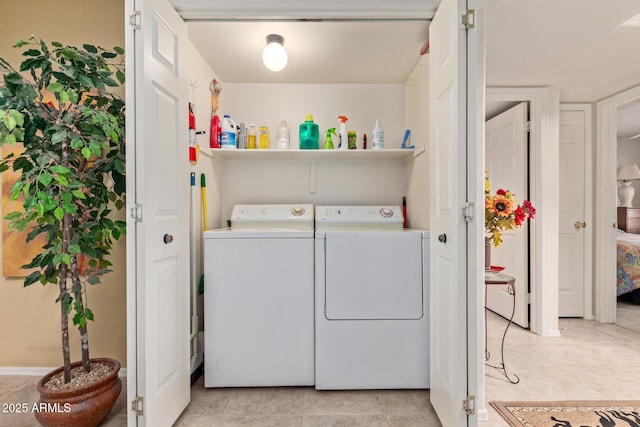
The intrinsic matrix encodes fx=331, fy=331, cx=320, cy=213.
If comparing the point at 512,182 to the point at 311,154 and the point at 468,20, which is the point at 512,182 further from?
the point at 468,20

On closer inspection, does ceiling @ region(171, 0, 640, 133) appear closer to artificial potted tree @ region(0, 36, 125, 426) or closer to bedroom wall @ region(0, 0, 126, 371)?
artificial potted tree @ region(0, 36, 125, 426)

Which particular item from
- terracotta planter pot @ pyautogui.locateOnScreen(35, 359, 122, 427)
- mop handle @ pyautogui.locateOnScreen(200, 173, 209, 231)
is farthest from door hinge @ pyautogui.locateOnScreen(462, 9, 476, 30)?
terracotta planter pot @ pyautogui.locateOnScreen(35, 359, 122, 427)

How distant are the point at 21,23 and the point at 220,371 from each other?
2560 mm

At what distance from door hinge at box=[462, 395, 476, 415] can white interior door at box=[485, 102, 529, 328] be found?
205 centimetres

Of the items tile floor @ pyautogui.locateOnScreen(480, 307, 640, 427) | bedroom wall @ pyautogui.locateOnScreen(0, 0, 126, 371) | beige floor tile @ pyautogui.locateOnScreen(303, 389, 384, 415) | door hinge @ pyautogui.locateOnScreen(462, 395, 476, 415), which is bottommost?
tile floor @ pyautogui.locateOnScreen(480, 307, 640, 427)

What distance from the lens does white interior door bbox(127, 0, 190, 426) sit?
142 centimetres

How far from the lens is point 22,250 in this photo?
7.00 ft

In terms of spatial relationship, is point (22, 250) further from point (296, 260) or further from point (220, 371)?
point (296, 260)

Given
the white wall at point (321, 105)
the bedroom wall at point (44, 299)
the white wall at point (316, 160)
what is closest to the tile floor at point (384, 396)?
the bedroom wall at point (44, 299)

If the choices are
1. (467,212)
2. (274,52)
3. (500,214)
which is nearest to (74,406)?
(467,212)

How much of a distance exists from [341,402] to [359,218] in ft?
3.81

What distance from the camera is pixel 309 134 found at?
252 centimetres

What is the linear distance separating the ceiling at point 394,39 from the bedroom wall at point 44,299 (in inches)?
33.9

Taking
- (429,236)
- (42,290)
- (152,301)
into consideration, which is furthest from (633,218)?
(42,290)
